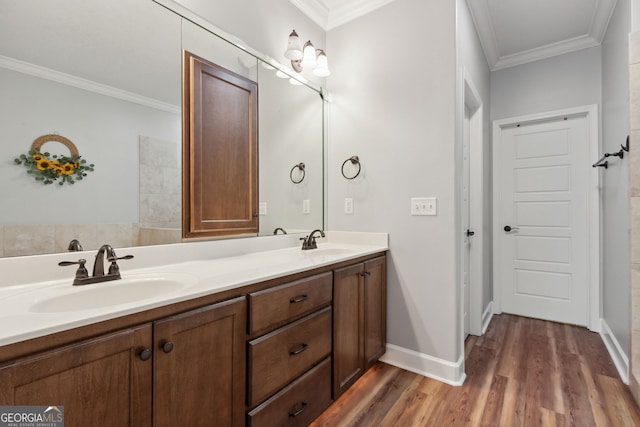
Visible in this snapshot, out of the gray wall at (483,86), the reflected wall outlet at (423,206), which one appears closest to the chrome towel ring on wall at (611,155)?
the gray wall at (483,86)

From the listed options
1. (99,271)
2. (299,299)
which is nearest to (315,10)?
(299,299)

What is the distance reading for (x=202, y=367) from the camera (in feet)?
3.28

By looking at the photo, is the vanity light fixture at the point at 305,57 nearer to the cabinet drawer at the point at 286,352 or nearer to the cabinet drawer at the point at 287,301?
the cabinet drawer at the point at 287,301

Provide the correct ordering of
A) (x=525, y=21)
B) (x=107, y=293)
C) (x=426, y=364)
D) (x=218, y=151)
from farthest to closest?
1. (x=525, y=21)
2. (x=426, y=364)
3. (x=218, y=151)
4. (x=107, y=293)

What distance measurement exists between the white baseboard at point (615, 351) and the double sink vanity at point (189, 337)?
167 cm

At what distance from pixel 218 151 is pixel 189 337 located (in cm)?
108

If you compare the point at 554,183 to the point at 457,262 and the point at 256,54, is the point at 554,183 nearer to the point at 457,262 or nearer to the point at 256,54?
the point at 457,262

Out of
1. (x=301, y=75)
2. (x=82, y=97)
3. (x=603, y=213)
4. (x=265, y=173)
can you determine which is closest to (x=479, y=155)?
(x=603, y=213)

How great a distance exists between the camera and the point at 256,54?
76.6 inches

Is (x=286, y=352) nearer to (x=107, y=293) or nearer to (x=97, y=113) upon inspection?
(x=107, y=293)

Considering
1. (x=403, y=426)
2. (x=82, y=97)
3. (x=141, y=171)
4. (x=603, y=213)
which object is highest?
(x=82, y=97)

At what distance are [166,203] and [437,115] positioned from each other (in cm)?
169

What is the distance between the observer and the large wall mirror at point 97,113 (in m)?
1.08

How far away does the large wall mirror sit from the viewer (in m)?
1.08
